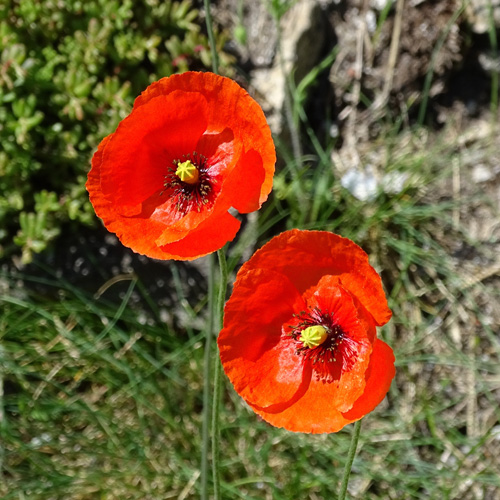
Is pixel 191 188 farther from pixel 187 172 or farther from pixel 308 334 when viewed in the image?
pixel 308 334

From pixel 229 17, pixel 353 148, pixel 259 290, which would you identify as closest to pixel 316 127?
pixel 353 148

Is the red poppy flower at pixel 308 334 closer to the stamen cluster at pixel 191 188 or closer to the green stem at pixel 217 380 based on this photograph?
the green stem at pixel 217 380

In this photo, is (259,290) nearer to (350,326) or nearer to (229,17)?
(350,326)

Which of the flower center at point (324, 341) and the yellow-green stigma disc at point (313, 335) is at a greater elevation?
the flower center at point (324, 341)

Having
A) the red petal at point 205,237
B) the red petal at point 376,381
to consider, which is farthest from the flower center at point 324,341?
the red petal at point 205,237

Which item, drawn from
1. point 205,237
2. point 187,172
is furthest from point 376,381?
point 187,172

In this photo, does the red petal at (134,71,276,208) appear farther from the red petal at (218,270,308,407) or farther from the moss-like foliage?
the moss-like foliage
